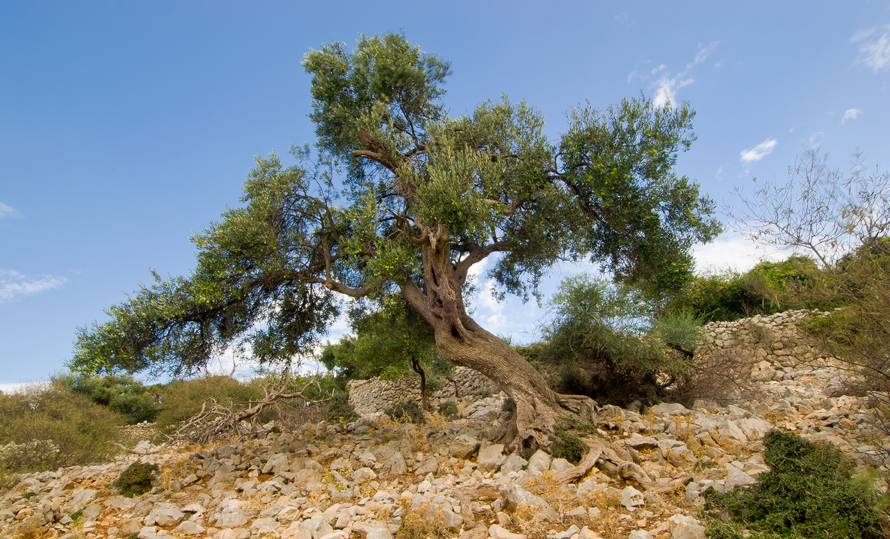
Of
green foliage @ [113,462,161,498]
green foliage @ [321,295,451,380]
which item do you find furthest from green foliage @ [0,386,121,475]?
green foliage @ [321,295,451,380]

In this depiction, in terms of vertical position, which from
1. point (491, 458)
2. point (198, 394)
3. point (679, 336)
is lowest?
point (491, 458)

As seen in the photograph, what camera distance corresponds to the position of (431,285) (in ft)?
34.3

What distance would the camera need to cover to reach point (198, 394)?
70.6ft

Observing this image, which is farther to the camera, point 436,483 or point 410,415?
Answer: point 410,415

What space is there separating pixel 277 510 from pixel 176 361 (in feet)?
21.0

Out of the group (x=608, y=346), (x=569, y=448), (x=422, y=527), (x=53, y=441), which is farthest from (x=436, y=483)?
(x=53, y=441)

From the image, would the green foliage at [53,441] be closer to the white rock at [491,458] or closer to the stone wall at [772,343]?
the white rock at [491,458]

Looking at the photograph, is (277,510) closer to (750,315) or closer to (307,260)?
(307,260)

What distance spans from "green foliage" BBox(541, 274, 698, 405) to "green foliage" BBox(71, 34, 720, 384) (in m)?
1.45

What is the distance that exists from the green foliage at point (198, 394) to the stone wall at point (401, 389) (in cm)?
508

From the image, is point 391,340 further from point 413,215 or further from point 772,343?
point 772,343

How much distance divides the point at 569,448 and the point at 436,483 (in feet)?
7.99

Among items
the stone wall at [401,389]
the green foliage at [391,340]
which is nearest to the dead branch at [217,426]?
the green foliage at [391,340]

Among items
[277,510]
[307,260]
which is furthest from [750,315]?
[277,510]
